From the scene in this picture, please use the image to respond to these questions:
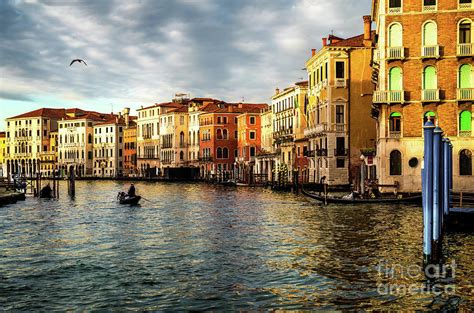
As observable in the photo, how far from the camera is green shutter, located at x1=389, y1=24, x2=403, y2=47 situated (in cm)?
3316

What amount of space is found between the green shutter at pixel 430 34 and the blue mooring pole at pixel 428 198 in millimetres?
20295

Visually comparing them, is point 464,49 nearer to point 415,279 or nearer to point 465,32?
point 465,32

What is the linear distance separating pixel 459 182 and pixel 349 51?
1637 cm

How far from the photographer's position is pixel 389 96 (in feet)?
109


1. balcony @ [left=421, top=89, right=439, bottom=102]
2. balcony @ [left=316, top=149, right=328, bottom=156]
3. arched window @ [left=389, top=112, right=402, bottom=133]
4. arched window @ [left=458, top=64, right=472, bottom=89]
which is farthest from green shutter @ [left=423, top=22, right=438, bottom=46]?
balcony @ [left=316, top=149, right=328, bottom=156]

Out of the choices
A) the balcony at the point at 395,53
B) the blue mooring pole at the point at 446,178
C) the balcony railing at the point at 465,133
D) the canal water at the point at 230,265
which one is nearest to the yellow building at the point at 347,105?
the balcony at the point at 395,53

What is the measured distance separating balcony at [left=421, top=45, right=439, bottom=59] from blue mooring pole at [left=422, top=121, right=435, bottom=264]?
781 inches

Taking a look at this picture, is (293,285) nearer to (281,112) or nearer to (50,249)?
(50,249)

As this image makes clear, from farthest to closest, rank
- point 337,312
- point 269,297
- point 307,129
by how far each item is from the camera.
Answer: point 307,129 < point 269,297 < point 337,312

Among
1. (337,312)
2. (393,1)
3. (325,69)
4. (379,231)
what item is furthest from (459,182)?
(337,312)

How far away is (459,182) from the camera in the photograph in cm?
3247

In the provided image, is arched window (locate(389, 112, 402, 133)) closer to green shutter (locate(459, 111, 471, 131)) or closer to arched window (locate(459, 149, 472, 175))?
green shutter (locate(459, 111, 471, 131))

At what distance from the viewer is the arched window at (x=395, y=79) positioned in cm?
3331

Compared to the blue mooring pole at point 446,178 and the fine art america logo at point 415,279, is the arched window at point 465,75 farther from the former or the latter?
the fine art america logo at point 415,279
